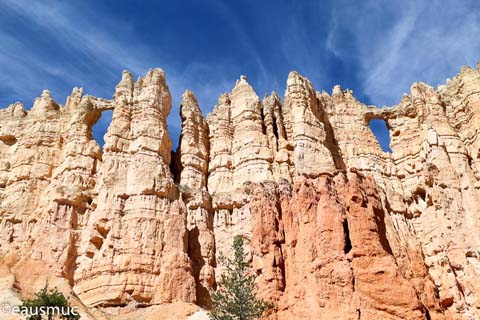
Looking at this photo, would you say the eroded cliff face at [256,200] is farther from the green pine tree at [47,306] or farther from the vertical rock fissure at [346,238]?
the green pine tree at [47,306]

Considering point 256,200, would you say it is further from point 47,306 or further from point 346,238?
point 47,306

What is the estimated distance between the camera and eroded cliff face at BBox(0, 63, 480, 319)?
36.1m

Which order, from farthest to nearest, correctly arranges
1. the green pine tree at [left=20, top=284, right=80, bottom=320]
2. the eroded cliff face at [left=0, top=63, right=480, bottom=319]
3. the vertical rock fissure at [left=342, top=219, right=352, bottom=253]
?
the eroded cliff face at [left=0, top=63, right=480, bottom=319] < the vertical rock fissure at [left=342, top=219, right=352, bottom=253] < the green pine tree at [left=20, top=284, right=80, bottom=320]

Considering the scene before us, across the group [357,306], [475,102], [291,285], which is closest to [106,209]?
[291,285]

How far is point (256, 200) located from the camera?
4153 cm

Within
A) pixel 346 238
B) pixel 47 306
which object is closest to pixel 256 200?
pixel 346 238

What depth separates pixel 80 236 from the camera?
40.8 metres

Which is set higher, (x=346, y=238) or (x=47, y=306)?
(x=346, y=238)

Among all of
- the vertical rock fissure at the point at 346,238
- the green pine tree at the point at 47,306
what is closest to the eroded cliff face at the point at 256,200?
the vertical rock fissure at the point at 346,238

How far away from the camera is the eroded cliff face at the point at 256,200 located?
36062mm

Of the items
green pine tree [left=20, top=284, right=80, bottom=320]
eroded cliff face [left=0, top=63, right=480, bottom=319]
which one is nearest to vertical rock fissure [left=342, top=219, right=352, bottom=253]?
eroded cliff face [left=0, top=63, right=480, bottom=319]

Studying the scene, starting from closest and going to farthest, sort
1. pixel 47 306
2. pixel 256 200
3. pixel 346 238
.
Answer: pixel 47 306, pixel 346 238, pixel 256 200

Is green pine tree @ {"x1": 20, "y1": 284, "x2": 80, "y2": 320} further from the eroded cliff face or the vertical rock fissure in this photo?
the vertical rock fissure

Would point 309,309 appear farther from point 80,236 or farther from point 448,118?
point 448,118
